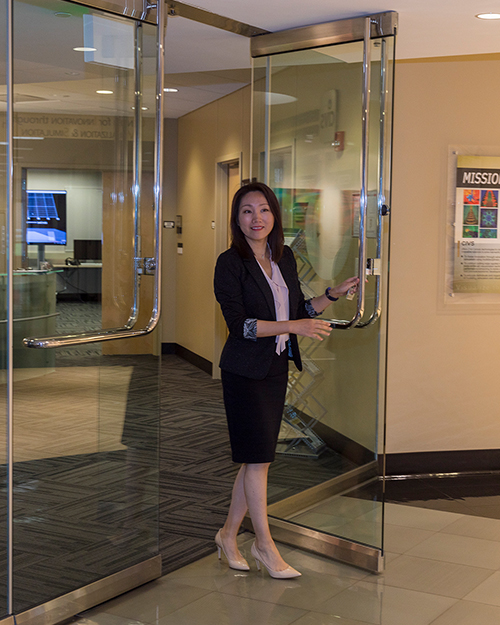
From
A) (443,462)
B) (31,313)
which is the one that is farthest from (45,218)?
(443,462)

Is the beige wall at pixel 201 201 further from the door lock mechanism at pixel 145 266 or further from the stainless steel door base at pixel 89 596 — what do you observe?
the stainless steel door base at pixel 89 596

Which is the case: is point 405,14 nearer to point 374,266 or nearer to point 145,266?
point 374,266

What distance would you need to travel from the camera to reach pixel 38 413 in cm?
273

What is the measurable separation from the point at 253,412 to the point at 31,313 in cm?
103

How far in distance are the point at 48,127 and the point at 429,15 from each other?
1.79m

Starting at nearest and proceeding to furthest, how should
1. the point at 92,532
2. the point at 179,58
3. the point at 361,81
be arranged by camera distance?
the point at 92,532 → the point at 361,81 → the point at 179,58

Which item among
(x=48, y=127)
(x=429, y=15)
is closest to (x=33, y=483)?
(x=48, y=127)

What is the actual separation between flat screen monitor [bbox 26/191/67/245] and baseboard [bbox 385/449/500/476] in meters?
2.99

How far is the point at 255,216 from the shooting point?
323 centimetres

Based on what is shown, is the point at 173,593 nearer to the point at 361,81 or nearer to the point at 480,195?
the point at 361,81

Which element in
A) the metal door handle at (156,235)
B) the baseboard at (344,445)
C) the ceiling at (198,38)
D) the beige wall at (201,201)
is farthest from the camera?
the beige wall at (201,201)

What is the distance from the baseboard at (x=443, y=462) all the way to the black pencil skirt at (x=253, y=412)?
6.38 feet

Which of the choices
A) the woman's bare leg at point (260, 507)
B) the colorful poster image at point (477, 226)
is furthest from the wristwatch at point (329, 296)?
the colorful poster image at point (477, 226)

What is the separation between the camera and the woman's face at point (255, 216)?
3.24m
